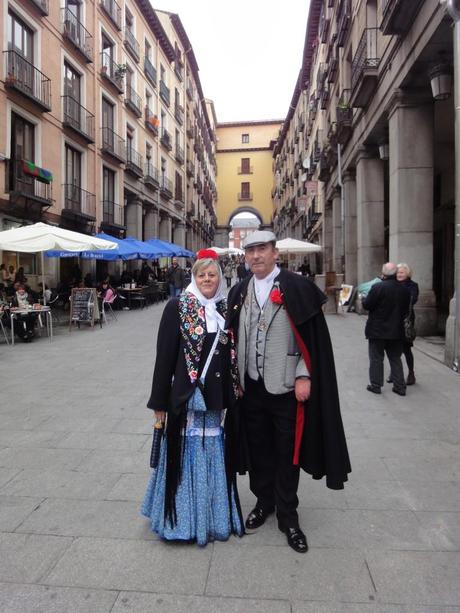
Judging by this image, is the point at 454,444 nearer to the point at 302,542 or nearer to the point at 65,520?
the point at 302,542

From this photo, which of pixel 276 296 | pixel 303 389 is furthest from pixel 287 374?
pixel 276 296

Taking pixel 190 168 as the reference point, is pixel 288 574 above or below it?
below

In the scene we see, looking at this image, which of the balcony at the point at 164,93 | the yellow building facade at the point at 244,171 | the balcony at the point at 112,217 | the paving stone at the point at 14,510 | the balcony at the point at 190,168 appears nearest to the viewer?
the paving stone at the point at 14,510

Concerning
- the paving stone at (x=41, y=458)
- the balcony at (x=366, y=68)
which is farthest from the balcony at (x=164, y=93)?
the paving stone at (x=41, y=458)

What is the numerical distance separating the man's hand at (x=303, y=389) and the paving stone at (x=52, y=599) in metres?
1.36

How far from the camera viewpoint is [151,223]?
106 ft

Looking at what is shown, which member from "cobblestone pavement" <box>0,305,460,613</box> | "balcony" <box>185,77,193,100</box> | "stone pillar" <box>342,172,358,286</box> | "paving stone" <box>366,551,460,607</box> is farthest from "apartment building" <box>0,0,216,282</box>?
"paving stone" <box>366,551,460,607</box>

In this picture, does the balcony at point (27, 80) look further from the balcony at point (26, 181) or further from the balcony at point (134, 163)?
the balcony at point (134, 163)

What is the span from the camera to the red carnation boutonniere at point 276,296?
9.02 feet

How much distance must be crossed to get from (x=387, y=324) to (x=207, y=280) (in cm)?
396

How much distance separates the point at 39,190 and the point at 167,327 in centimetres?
1632

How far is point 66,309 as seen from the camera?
18234mm

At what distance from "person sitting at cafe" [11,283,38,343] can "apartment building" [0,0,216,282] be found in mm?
5116

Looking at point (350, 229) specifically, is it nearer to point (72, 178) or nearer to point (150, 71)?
point (72, 178)
